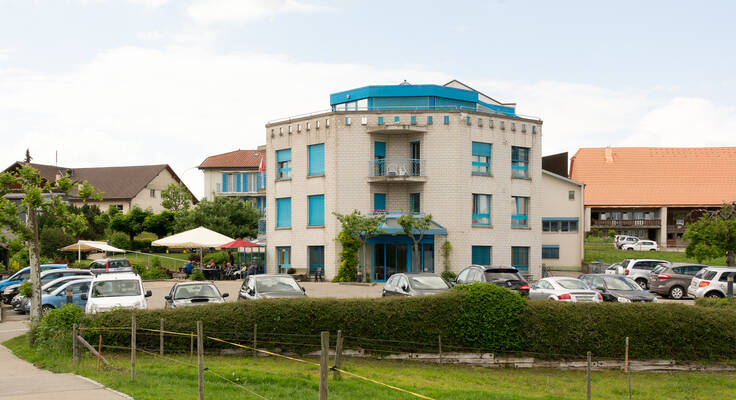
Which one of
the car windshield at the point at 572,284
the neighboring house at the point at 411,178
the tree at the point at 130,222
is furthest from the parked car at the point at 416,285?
the tree at the point at 130,222

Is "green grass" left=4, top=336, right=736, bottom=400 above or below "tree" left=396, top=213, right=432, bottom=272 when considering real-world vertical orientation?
below

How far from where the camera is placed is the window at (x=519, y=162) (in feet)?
156

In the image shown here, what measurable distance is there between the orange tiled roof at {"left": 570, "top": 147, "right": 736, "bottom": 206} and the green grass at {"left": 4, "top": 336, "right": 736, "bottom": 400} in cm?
6251

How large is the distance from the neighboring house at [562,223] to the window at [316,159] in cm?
1705

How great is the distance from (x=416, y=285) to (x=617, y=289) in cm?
755

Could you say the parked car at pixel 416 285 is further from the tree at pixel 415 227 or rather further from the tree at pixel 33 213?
the tree at pixel 415 227

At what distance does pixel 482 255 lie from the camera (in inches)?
1812

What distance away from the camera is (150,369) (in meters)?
15.4

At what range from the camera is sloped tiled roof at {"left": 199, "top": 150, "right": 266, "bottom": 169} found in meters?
80.7

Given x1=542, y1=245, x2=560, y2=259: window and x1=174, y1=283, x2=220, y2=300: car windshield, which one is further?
x1=542, y1=245, x2=560, y2=259: window

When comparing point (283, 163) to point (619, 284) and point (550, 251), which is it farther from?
point (619, 284)

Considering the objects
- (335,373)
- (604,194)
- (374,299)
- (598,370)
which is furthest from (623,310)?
(604,194)

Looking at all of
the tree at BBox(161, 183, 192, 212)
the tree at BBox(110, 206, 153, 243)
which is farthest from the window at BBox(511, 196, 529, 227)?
the tree at BBox(161, 183, 192, 212)

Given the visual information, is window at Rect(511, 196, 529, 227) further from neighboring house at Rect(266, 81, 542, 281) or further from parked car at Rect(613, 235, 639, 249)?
parked car at Rect(613, 235, 639, 249)
